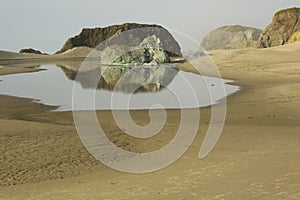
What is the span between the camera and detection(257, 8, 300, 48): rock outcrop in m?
91.4

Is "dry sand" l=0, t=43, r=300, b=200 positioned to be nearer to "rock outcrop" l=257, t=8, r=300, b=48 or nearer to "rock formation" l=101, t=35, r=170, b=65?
"rock formation" l=101, t=35, r=170, b=65

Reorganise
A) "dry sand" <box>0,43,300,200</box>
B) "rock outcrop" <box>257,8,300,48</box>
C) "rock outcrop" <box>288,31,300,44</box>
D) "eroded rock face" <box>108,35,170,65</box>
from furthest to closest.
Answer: "rock outcrop" <box>257,8,300,48</box>, "rock outcrop" <box>288,31,300,44</box>, "eroded rock face" <box>108,35,170,65</box>, "dry sand" <box>0,43,300,200</box>

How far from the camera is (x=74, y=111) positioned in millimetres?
19016

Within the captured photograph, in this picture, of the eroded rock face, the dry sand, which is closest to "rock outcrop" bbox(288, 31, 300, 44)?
the eroded rock face

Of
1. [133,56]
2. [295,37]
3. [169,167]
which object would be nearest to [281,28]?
[295,37]

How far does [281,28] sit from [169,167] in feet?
302

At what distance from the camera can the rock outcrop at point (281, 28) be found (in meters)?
91.4

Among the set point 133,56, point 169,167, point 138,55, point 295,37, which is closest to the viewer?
point 169,167

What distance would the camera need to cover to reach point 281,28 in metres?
93.5

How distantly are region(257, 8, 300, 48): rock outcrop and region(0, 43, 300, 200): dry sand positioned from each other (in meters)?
80.1

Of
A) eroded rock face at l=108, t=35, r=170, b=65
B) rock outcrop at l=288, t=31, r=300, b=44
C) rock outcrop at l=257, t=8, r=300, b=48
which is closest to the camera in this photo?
eroded rock face at l=108, t=35, r=170, b=65

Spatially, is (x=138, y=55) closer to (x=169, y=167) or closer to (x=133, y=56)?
(x=133, y=56)

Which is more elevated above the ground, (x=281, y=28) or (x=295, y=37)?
(x=281, y=28)

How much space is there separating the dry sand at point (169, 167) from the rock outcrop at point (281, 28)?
263 ft
